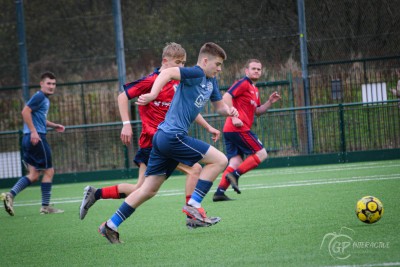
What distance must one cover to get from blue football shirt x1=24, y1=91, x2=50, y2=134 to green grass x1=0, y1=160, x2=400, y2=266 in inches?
54.4

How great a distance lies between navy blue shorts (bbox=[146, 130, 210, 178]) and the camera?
7.03 m

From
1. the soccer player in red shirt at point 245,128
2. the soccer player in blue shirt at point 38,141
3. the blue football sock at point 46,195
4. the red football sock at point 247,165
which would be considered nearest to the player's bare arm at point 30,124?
the soccer player in blue shirt at point 38,141

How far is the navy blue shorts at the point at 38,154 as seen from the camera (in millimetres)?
11297

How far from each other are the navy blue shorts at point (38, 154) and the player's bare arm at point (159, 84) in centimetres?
500

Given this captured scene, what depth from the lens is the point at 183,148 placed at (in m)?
7.06

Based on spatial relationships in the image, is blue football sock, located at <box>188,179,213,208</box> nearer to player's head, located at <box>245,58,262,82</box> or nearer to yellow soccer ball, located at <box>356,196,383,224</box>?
yellow soccer ball, located at <box>356,196,383,224</box>

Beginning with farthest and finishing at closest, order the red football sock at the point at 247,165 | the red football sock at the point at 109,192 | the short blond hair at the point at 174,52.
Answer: the red football sock at the point at 247,165 → the red football sock at the point at 109,192 → the short blond hair at the point at 174,52

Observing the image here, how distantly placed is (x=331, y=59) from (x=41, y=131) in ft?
30.5

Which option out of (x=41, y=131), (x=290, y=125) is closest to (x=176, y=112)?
(x=41, y=131)

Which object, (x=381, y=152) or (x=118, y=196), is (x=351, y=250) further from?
(x=381, y=152)

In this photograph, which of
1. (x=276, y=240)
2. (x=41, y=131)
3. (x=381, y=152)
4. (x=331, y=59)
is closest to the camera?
(x=276, y=240)

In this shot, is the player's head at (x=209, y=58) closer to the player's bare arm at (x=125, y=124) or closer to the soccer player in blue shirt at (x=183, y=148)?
the soccer player in blue shirt at (x=183, y=148)

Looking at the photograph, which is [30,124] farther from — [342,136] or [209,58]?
[342,136]

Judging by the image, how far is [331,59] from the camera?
1831 centimetres
